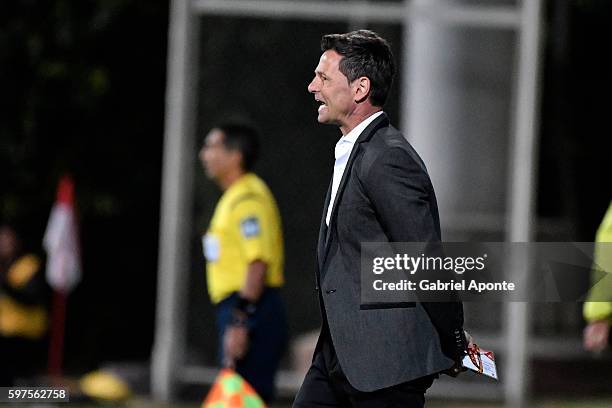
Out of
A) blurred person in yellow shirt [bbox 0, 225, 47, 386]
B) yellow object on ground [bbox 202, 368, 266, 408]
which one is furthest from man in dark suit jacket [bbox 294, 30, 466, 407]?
blurred person in yellow shirt [bbox 0, 225, 47, 386]

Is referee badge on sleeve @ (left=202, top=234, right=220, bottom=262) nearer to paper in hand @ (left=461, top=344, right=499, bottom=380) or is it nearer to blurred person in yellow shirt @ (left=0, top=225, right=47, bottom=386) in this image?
blurred person in yellow shirt @ (left=0, top=225, right=47, bottom=386)

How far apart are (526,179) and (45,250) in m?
5.30

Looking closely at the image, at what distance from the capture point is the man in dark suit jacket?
15.7ft

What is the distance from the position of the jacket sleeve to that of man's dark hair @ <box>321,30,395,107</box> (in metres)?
0.26

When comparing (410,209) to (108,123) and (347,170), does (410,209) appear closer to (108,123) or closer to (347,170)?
(347,170)

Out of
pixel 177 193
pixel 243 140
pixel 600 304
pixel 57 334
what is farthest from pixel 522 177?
pixel 57 334

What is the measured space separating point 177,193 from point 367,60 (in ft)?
22.7

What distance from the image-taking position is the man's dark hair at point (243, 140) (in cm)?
832

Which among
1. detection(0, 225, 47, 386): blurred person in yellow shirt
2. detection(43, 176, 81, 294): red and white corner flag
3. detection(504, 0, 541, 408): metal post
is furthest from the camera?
detection(43, 176, 81, 294): red and white corner flag

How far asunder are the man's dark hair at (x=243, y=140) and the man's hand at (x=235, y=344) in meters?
0.88

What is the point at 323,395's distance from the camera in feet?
16.6

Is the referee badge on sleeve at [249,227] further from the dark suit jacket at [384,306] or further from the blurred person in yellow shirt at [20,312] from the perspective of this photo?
the dark suit jacket at [384,306]

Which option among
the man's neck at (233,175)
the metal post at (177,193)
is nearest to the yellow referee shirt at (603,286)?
the man's neck at (233,175)

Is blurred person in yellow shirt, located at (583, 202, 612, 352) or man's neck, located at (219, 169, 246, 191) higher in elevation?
man's neck, located at (219, 169, 246, 191)
